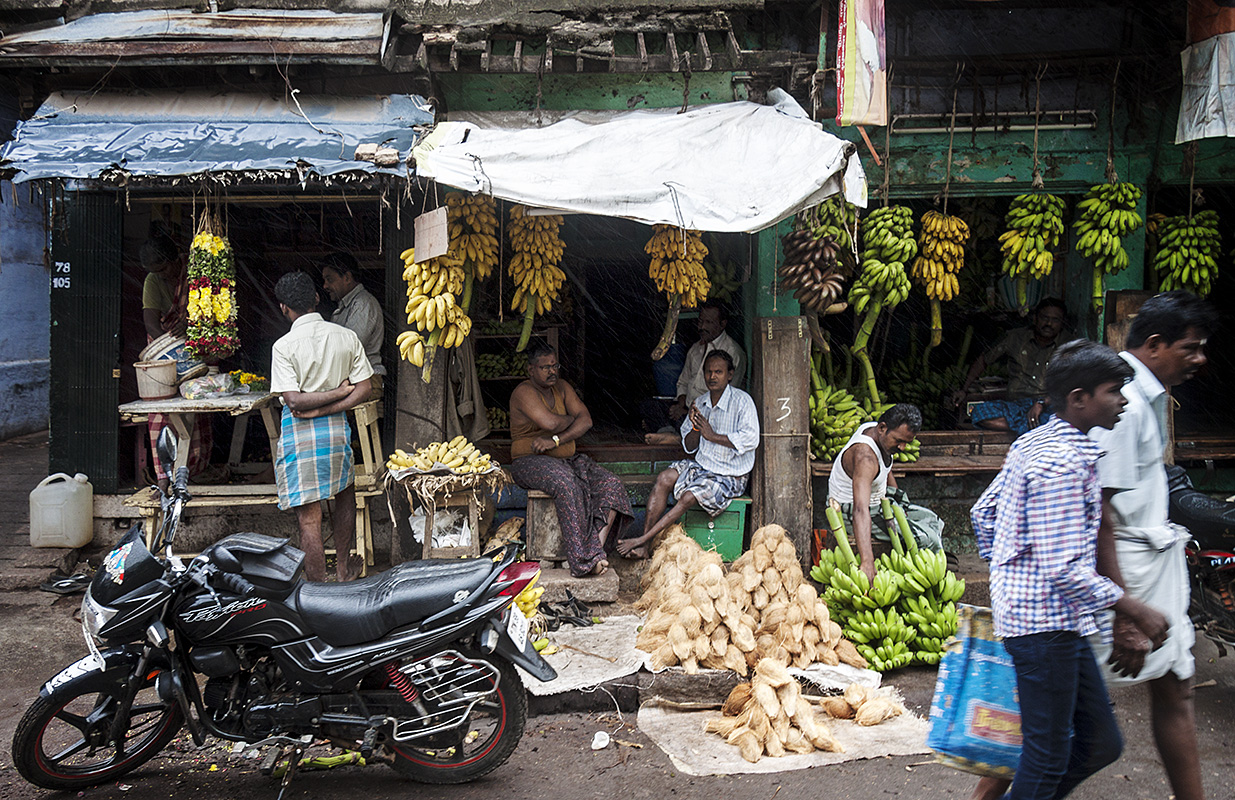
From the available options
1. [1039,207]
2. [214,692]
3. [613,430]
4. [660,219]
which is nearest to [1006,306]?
[1039,207]

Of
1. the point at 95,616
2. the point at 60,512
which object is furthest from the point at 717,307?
the point at 60,512

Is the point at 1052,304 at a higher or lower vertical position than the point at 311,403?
higher

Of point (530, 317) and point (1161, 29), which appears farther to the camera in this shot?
point (1161, 29)

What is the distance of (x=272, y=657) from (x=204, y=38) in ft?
14.8

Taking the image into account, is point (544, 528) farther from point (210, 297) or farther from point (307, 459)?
point (210, 297)

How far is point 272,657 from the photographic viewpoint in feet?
11.9

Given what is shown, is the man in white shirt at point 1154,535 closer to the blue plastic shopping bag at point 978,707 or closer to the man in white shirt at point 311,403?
the blue plastic shopping bag at point 978,707

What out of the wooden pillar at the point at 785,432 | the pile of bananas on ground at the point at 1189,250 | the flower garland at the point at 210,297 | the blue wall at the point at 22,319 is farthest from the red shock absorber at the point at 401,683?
the blue wall at the point at 22,319

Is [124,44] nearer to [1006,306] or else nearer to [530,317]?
[530,317]

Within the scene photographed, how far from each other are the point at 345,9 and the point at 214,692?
5.49 metres

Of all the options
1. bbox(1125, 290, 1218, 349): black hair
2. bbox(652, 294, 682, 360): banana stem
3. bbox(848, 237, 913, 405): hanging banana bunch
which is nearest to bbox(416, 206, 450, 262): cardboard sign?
bbox(652, 294, 682, 360): banana stem

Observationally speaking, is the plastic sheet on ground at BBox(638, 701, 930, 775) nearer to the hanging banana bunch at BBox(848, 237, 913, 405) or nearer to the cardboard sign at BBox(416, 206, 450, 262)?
the cardboard sign at BBox(416, 206, 450, 262)

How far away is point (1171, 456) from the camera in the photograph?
657 cm

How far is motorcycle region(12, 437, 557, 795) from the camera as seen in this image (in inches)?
140
